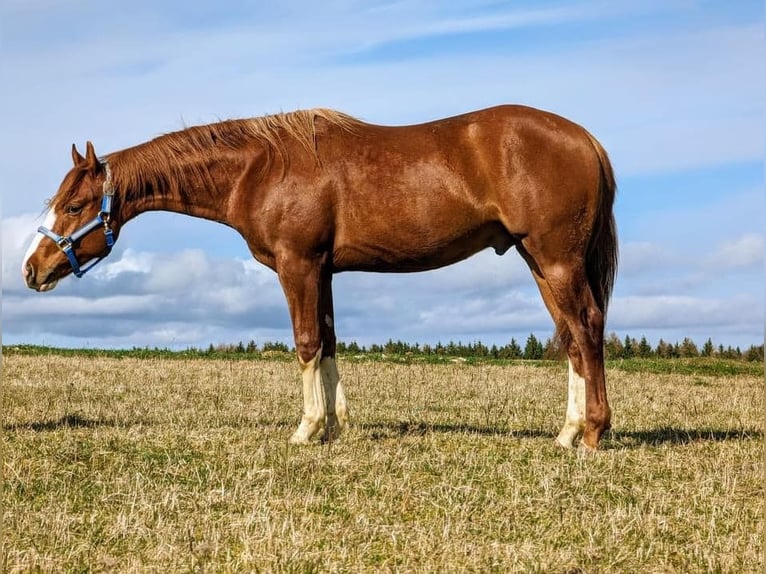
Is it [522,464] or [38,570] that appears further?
[522,464]

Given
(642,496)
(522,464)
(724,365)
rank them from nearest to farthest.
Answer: (642,496), (522,464), (724,365)

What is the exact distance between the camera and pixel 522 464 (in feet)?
25.6

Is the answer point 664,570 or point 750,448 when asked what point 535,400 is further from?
point 664,570

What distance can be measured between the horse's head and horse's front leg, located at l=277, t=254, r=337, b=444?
199 centimetres

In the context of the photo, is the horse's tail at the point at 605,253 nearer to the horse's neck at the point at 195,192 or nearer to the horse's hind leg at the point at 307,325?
the horse's hind leg at the point at 307,325

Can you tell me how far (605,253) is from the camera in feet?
29.0

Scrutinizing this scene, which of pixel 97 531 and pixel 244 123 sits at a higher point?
pixel 244 123

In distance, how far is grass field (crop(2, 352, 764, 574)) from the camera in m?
5.38

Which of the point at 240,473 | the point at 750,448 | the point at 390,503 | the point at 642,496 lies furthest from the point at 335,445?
the point at 750,448

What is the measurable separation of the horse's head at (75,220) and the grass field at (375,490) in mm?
1715

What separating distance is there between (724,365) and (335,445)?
1534 cm

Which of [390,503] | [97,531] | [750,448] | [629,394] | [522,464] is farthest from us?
[629,394]

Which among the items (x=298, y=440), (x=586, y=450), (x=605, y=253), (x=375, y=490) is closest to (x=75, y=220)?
(x=298, y=440)

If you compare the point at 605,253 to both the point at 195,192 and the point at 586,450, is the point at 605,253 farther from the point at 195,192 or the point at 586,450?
the point at 195,192
